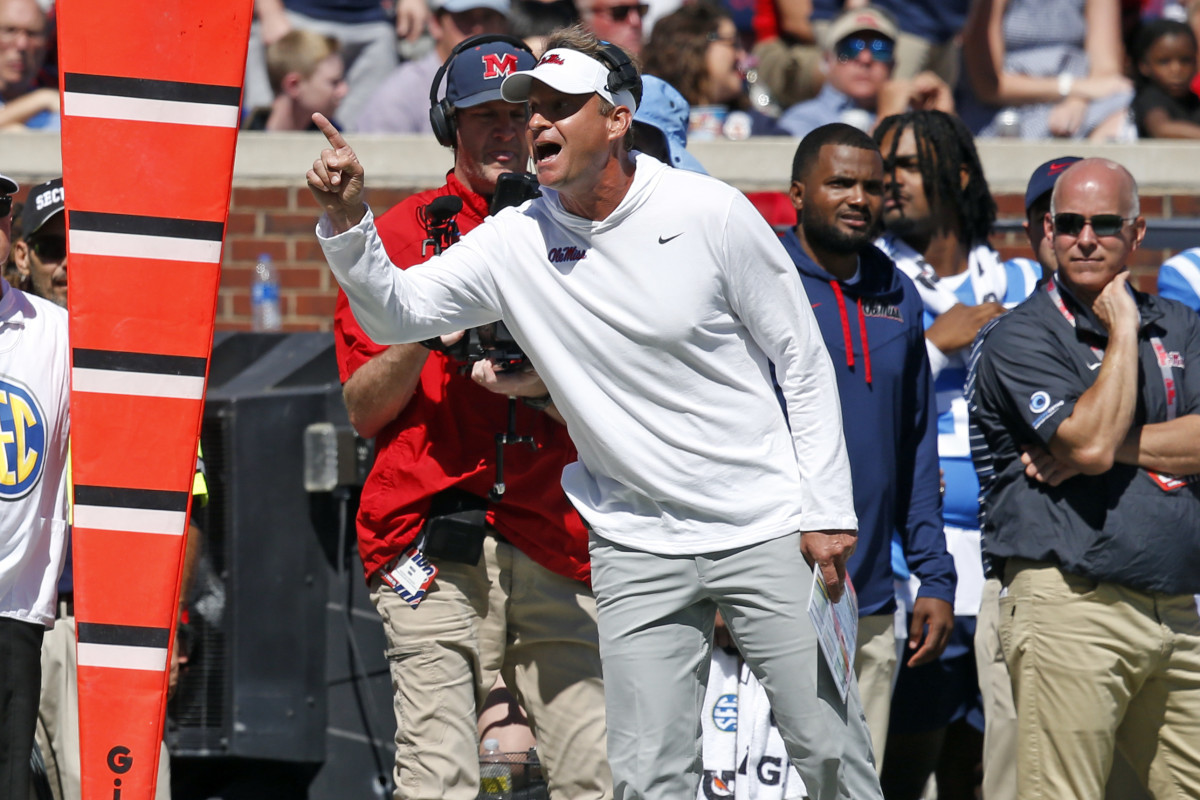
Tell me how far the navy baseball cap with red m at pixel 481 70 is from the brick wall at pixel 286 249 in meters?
2.57

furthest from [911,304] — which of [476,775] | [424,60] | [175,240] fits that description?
[424,60]

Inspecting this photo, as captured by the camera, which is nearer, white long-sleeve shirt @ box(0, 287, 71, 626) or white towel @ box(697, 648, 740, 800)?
white long-sleeve shirt @ box(0, 287, 71, 626)

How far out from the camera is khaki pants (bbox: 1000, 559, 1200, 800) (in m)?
4.25

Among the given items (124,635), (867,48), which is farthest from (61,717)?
(867,48)

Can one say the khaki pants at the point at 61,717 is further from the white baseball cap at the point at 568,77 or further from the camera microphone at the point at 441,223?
the white baseball cap at the point at 568,77

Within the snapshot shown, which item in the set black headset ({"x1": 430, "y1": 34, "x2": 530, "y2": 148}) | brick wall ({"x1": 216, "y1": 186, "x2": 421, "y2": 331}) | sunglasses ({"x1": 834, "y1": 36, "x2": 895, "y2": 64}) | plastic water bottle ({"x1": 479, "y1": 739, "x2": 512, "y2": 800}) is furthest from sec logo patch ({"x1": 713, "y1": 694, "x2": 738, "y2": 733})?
sunglasses ({"x1": 834, "y1": 36, "x2": 895, "y2": 64})

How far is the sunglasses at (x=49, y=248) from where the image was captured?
477cm

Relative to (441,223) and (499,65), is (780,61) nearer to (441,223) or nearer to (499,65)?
(499,65)

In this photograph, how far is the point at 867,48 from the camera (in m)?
7.24

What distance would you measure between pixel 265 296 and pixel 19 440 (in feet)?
9.76

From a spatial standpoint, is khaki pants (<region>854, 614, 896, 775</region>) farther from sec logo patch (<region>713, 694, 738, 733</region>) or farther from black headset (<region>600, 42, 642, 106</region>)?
black headset (<region>600, 42, 642, 106</region>)

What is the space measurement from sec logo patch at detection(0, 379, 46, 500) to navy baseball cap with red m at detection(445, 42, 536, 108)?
1305 mm

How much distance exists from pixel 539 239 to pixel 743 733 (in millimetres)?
1635

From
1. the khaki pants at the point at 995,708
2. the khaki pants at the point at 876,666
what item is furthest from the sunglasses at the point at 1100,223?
the khaki pants at the point at 876,666
